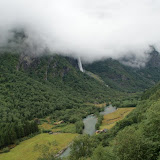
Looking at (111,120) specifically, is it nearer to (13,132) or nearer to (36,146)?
(36,146)

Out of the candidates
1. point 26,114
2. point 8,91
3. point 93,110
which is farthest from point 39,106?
point 93,110

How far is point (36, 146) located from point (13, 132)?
21.0 meters

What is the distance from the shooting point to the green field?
93125 millimetres

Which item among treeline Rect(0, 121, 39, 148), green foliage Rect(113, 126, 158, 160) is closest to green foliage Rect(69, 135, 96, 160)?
green foliage Rect(113, 126, 158, 160)

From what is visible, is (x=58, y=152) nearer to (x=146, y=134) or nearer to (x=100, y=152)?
(x=100, y=152)

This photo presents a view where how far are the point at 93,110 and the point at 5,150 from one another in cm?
11513

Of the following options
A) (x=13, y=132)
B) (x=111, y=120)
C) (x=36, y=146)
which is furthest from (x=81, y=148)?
(x=111, y=120)

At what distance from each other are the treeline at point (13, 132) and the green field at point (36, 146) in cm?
694

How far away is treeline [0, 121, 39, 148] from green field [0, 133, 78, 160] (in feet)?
22.8

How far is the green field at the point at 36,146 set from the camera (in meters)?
93.1

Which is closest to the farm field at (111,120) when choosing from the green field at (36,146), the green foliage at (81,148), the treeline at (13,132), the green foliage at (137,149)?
the green field at (36,146)

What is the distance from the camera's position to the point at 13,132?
111250 millimetres

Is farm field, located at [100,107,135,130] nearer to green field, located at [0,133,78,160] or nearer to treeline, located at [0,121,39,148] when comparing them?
green field, located at [0,133,78,160]

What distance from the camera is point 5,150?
98.8 metres
